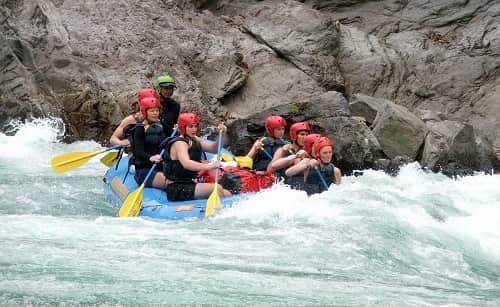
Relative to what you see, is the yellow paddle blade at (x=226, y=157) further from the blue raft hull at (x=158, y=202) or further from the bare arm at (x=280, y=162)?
the blue raft hull at (x=158, y=202)

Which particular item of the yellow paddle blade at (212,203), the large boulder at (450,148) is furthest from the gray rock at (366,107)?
the yellow paddle blade at (212,203)

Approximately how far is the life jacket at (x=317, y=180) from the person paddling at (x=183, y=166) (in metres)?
0.78

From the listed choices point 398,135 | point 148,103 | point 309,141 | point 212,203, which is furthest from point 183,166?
point 398,135

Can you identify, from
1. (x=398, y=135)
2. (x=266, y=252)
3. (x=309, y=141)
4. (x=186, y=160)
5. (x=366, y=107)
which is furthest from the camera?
(x=366, y=107)

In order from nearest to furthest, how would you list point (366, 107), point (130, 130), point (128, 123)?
1. point (130, 130)
2. point (128, 123)
3. point (366, 107)

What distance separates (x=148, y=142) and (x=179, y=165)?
2.20 ft

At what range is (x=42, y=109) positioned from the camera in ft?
41.2

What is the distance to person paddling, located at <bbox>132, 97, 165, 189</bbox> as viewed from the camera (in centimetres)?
825

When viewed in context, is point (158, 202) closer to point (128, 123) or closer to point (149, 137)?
point (149, 137)

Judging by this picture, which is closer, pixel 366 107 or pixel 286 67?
pixel 366 107

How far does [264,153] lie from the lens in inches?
355

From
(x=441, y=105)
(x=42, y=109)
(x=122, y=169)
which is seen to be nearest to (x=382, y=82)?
(x=441, y=105)

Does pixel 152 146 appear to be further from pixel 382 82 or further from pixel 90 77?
pixel 382 82

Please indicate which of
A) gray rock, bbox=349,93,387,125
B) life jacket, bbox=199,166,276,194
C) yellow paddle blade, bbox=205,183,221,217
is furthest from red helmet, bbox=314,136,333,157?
gray rock, bbox=349,93,387,125
